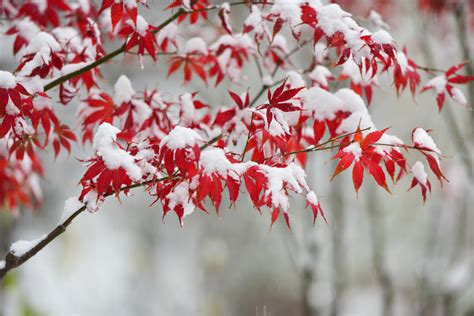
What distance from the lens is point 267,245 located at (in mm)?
9750

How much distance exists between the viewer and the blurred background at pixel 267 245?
4512 mm

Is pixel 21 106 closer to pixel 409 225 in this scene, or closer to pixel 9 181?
pixel 9 181

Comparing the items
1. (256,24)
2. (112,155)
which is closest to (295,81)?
(256,24)

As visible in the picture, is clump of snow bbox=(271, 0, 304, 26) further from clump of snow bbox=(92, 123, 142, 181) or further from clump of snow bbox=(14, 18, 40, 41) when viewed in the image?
clump of snow bbox=(14, 18, 40, 41)

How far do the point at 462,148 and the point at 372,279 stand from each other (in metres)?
6.81

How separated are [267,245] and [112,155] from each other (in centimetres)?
850

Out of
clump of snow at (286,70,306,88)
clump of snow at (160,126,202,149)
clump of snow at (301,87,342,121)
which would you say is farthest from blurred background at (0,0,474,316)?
clump of snow at (160,126,202,149)

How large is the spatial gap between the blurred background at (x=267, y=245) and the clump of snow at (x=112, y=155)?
8.92 feet

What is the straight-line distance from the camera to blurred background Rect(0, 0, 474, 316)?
4.51 m

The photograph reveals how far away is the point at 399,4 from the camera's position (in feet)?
17.7

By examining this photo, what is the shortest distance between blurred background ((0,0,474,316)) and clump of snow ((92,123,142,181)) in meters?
2.72

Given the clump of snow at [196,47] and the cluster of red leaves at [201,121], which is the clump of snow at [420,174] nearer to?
the cluster of red leaves at [201,121]

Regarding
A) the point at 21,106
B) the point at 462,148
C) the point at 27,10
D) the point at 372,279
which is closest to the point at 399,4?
the point at 462,148

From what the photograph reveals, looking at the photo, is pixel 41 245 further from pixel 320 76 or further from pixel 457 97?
pixel 457 97
